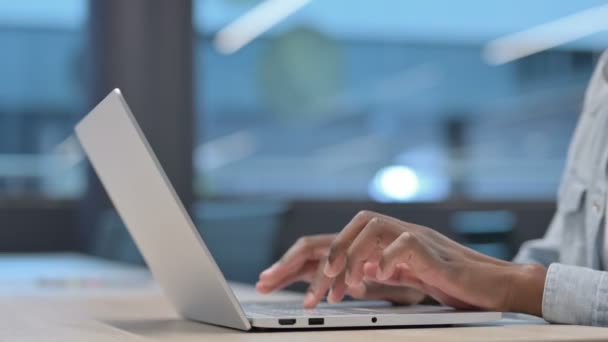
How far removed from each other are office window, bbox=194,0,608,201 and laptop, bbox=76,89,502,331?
4752 millimetres

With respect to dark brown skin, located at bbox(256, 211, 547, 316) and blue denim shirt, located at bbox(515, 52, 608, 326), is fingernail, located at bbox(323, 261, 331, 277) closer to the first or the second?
dark brown skin, located at bbox(256, 211, 547, 316)

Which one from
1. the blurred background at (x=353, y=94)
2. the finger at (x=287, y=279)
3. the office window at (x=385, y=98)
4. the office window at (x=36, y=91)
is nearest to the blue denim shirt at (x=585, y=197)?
the finger at (x=287, y=279)

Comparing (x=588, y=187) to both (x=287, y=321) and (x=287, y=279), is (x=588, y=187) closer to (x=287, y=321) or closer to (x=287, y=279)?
(x=287, y=279)

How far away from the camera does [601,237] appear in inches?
49.2

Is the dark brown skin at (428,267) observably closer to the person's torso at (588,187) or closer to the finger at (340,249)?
the finger at (340,249)

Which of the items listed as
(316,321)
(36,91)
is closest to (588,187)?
(316,321)

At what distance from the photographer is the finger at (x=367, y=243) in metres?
0.92

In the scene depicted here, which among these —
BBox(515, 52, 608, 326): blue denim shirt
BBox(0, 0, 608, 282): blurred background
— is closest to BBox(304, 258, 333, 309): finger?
BBox(515, 52, 608, 326): blue denim shirt

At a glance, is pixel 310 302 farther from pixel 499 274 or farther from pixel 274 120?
pixel 274 120

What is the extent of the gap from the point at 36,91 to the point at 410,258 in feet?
17.0

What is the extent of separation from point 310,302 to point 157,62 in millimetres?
2677

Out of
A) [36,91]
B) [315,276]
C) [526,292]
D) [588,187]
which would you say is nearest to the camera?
[526,292]

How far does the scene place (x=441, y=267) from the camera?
3.09ft

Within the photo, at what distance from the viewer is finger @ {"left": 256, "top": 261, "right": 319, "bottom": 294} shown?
1.15 metres
